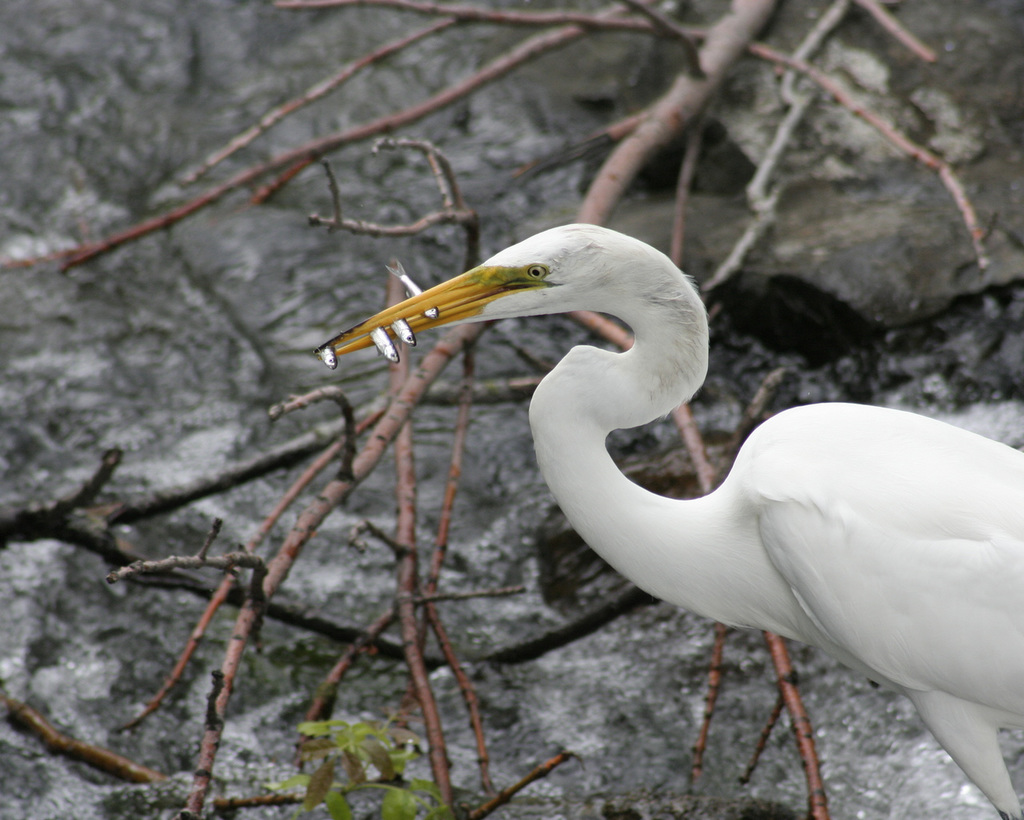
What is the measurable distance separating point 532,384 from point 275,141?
3557 mm

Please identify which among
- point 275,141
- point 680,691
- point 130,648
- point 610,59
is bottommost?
point 680,691

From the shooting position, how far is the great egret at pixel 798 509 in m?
2.02

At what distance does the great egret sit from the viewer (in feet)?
6.61

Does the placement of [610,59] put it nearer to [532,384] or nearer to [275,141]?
[275,141]

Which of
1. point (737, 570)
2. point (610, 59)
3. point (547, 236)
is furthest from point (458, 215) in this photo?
point (610, 59)

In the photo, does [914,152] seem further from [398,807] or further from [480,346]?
[398,807]

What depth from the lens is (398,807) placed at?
2.22 meters

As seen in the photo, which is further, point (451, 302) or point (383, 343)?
point (451, 302)

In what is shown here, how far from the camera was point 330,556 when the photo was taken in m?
3.72

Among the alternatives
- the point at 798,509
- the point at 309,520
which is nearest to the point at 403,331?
the point at 309,520

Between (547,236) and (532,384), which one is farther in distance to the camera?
(532,384)

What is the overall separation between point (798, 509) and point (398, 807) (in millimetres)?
1083

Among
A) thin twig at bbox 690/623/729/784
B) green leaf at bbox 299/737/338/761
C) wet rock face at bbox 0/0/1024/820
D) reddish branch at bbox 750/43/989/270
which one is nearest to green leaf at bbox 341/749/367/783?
green leaf at bbox 299/737/338/761

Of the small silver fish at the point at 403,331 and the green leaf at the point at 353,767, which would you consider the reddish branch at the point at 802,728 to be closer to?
the green leaf at the point at 353,767
